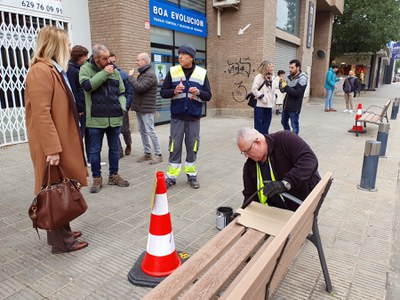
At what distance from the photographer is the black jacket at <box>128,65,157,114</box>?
5.50 meters

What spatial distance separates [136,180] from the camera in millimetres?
4938

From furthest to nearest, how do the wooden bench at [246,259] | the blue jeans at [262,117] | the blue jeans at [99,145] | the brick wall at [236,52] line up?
the brick wall at [236,52]
the blue jeans at [262,117]
the blue jeans at [99,145]
the wooden bench at [246,259]

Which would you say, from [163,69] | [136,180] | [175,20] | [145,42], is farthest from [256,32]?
[136,180]

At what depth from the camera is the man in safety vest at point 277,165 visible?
99.4 inches

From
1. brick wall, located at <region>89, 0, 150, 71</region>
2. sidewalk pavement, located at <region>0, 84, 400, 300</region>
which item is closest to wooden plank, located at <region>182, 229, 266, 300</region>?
sidewalk pavement, located at <region>0, 84, 400, 300</region>

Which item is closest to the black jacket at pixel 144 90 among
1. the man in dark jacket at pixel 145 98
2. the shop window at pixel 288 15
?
the man in dark jacket at pixel 145 98

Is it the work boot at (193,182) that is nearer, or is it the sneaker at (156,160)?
the work boot at (193,182)

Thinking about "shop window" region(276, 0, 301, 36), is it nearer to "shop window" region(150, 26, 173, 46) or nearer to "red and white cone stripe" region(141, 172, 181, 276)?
"shop window" region(150, 26, 173, 46)

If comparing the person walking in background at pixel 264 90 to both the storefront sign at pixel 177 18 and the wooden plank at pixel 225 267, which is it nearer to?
the storefront sign at pixel 177 18

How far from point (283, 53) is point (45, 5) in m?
10.4

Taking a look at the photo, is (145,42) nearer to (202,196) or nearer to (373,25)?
(202,196)

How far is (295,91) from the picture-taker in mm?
6898

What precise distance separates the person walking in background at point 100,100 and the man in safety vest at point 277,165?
7.27ft

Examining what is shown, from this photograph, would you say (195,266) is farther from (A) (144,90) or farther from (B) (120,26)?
(B) (120,26)
